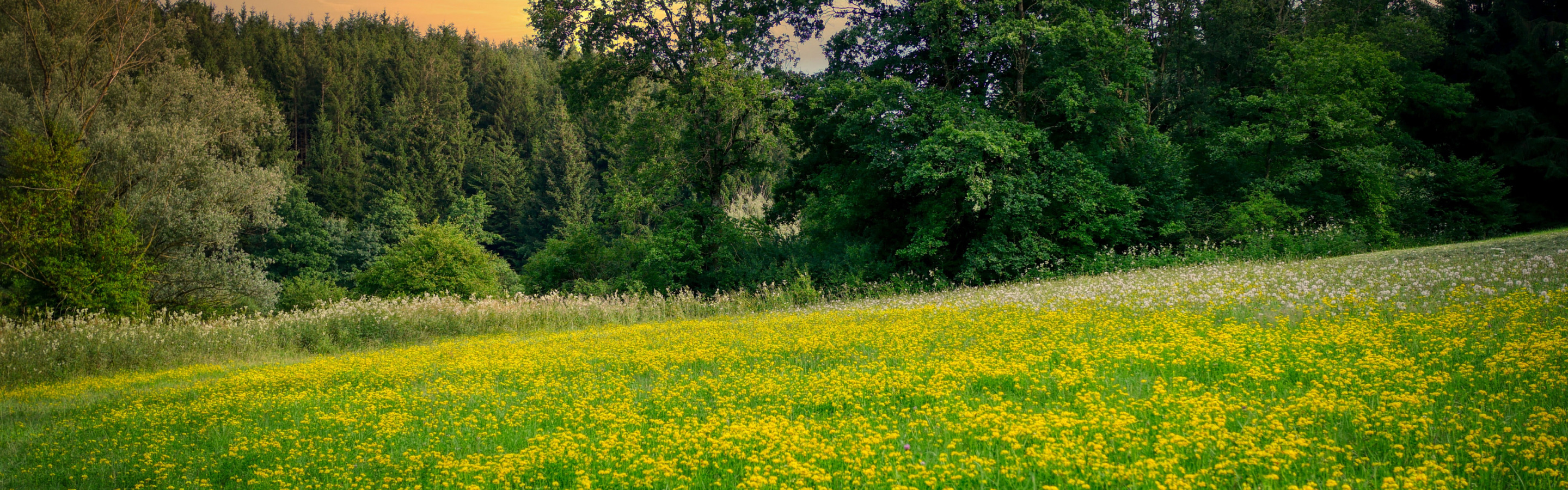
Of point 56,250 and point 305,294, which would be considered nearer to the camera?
point 56,250

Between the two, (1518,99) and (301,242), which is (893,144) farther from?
(301,242)

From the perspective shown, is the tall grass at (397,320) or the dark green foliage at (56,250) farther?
the dark green foliage at (56,250)

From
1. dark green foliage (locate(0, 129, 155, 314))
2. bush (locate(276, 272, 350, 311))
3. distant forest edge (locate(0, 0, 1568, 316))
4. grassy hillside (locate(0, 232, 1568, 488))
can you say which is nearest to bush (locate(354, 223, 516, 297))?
distant forest edge (locate(0, 0, 1568, 316))

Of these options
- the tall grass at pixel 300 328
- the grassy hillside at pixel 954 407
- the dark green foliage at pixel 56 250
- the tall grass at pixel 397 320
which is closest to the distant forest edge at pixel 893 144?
the dark green foliage at pixel 56 250

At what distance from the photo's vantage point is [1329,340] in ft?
21.0

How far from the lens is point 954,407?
17.3 ft

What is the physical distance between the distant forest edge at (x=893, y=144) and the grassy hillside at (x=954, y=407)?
1021cm

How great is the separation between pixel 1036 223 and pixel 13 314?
25843 millimetres

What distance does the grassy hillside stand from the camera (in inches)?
157

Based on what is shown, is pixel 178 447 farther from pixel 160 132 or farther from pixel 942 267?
pixel 160 132

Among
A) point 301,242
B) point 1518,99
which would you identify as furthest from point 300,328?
point 1518,99

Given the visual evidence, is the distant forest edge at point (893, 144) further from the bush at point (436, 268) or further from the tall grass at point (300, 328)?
the tall grass at point (300, 328)

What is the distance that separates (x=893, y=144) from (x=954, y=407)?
51.2 feet

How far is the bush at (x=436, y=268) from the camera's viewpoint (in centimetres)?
2514
